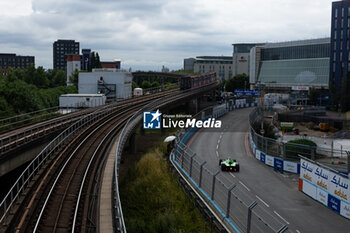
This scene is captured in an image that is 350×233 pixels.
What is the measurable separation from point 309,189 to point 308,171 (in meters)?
1.14

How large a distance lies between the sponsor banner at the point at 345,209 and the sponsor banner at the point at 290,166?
8701 mm

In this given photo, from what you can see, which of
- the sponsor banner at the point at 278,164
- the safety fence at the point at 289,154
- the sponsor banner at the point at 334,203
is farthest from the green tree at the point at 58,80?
the sponsor banner at the point at 334,203

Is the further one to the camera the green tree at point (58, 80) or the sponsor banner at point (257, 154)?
the green tree at point (58, 80)

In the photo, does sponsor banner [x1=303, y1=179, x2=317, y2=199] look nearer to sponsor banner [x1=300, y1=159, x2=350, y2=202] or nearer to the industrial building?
sponsor banner [x1=300, y1=159, x2=350, y2=202]

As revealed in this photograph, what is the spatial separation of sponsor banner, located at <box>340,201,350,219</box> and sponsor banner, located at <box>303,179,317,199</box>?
2720 mm

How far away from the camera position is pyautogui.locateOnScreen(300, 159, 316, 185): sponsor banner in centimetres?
2371

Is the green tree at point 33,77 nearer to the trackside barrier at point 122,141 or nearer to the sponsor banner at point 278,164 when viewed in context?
the trackside barrier at point 122,141

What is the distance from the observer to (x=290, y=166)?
29.9 m

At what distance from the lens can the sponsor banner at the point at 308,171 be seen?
23.7 m

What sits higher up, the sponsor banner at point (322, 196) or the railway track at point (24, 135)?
the railway track at point (24, 135)

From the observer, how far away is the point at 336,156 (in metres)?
27.1

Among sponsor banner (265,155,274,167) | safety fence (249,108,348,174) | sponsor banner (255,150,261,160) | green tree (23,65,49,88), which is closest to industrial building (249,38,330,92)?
sponsor banner (255,150,261,160)

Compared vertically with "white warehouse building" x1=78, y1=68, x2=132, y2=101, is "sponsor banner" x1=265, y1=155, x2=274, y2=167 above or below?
below

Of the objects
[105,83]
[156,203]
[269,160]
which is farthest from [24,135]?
[105,83]
